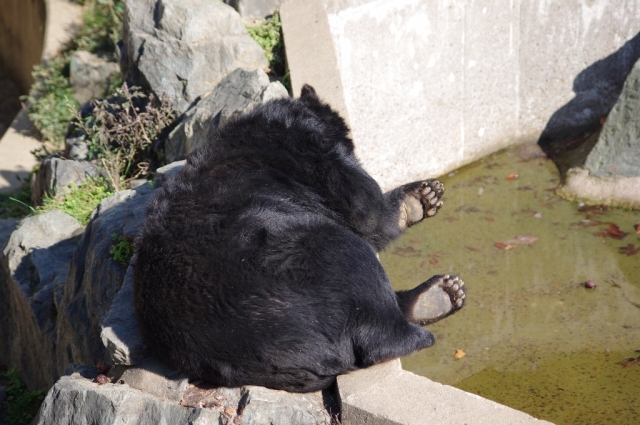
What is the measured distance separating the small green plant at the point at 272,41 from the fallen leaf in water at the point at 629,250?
3217 mm

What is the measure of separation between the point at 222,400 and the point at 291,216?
939 mm

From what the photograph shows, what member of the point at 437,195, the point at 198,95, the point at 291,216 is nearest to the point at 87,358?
the point at 291,216

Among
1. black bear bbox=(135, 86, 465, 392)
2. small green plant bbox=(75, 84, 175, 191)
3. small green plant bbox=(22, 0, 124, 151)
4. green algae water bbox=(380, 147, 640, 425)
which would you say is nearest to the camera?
black bear bbox=(135, 86, 465, 392)

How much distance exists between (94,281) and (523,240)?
3389 millimetres

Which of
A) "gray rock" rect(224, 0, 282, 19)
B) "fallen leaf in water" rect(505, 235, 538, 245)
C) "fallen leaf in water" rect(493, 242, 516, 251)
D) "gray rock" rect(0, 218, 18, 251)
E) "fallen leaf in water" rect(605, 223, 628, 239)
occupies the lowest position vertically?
"fallen leaf in water" rect(605, 223, 628, 239)

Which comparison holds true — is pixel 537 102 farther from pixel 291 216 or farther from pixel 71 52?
pixel 71 52

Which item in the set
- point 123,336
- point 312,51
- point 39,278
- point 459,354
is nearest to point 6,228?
point 39,278

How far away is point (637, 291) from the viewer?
16.0 ft

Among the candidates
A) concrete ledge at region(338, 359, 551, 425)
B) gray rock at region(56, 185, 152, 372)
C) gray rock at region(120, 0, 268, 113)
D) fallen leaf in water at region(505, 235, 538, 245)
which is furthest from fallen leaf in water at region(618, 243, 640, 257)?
gray rock at region(56, 185, 152, 372)

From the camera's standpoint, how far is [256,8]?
22.8ft

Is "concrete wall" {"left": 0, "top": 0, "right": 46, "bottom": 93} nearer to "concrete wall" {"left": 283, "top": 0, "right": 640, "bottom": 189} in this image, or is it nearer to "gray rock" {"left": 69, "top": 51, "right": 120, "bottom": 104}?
"gray rock" {"left": 69, "top": 51, "right": 120, "bottom": 104}

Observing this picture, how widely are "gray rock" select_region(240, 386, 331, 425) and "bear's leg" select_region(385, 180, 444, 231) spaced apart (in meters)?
1.47

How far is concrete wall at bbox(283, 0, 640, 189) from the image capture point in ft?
20.6

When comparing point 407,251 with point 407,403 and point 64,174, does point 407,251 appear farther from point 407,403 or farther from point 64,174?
point 64,174
